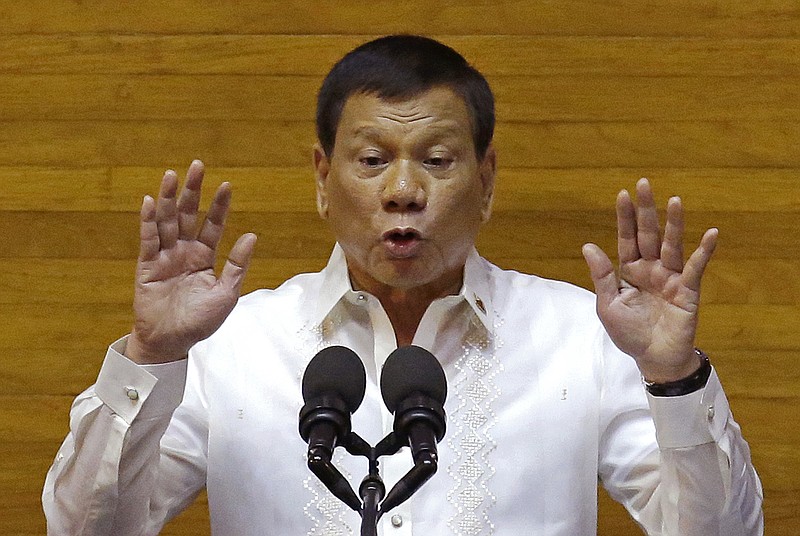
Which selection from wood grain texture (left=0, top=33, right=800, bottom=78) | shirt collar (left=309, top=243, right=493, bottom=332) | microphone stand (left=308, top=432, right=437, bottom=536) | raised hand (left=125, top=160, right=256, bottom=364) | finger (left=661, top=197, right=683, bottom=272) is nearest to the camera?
microphone stand (left=308, top=432, right=437, bottom=536)

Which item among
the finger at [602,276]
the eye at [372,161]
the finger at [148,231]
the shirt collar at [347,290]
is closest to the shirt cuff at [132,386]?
the finger at [148,231]

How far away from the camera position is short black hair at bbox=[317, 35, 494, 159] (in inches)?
92.8

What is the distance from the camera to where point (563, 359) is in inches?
94.1

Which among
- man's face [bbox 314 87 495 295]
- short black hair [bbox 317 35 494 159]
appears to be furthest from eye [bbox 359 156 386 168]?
short black hair [bbox 317 35 494 159]

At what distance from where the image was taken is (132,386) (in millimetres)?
2037

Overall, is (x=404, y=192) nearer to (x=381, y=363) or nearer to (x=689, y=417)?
(x=381, y=363)

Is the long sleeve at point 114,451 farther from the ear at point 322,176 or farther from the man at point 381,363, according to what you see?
the ear at point 322,176

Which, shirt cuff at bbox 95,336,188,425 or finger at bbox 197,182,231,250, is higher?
finger at bbox 197,182,231,250

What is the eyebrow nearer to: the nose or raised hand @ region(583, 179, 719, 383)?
the nose

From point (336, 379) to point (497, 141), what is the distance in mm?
1342

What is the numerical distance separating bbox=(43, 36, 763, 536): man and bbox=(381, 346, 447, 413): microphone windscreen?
1.73 ft

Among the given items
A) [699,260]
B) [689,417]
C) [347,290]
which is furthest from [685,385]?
[347,290]

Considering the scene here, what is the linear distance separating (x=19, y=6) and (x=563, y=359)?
1.38 m

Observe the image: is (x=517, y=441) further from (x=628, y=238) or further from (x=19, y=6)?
(x=19, y=6)
